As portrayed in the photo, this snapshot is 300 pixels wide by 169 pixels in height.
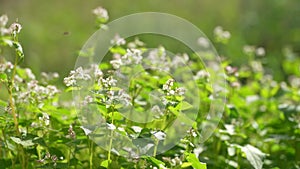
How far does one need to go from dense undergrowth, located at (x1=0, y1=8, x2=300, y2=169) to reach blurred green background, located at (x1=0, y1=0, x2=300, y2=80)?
2.14 metres

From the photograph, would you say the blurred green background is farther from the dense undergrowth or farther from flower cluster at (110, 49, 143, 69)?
flower cluster at (110, 49, 143, 69)

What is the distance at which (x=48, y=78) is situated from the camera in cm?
158

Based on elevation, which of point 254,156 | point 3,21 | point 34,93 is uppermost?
point 3,21

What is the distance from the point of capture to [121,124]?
1.40 m

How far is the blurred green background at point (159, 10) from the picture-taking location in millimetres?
4055

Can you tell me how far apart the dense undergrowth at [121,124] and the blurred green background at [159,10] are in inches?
84.1

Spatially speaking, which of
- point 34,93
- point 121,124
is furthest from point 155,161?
point 34,93

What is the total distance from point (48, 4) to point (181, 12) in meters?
1.08

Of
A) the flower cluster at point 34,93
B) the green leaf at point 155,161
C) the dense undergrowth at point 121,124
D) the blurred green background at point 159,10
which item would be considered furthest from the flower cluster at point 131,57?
the blurred green background at point 159,10

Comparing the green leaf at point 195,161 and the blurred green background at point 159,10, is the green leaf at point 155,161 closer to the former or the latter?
the green leaf at point 195,161

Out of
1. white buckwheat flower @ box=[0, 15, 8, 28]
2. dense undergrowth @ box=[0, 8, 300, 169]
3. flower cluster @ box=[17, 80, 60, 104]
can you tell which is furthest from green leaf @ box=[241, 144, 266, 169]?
white buckwheat flower @ box=[0, 15, 8, 28]

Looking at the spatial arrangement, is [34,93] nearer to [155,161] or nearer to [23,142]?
[23,142]

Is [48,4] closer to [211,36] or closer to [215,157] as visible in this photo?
[211,36]

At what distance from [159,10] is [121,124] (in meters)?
3.14
